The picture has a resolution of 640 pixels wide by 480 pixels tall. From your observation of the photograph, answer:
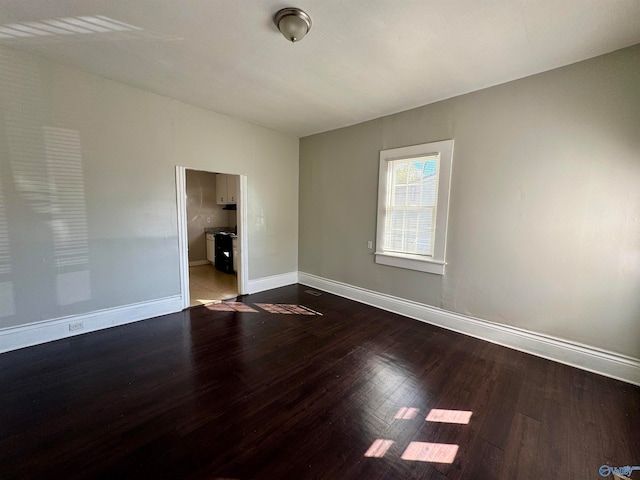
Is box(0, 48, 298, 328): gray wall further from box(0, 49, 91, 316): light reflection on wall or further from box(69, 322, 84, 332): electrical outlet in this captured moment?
box(69, 322, 84, 332): electrical outlet

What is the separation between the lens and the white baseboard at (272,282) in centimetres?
468

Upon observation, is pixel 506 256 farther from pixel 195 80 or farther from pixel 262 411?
pixel 195 80

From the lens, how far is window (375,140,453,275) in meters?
3.31

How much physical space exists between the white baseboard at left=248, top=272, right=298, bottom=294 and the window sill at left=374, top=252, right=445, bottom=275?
1.99 metres

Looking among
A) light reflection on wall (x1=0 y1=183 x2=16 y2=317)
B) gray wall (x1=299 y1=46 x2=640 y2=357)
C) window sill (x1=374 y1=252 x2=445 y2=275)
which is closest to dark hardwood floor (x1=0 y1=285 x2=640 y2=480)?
light reflection on wall (x1=0 y1=183 x2=16 y2=317)

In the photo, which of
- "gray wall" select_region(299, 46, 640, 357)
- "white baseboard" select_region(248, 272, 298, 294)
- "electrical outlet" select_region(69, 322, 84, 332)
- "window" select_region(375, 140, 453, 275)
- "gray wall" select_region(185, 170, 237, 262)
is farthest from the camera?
"gray wall" select_region(185, 170, 237, 262)

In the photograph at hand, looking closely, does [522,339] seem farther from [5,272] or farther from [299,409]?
[5,272]

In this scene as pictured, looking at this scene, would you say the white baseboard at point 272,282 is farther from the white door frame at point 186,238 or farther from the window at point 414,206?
the window at point 414,206

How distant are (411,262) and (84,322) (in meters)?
4.15

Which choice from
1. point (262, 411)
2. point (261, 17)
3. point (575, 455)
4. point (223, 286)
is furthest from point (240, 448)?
point (223, 286)

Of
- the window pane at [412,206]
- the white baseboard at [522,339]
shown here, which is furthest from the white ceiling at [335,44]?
the white baseboard at [522,339]

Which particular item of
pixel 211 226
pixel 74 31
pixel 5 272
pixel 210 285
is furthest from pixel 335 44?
pixel 211 226

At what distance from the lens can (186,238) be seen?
374 centimetres

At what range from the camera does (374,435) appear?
1712 millimetres
